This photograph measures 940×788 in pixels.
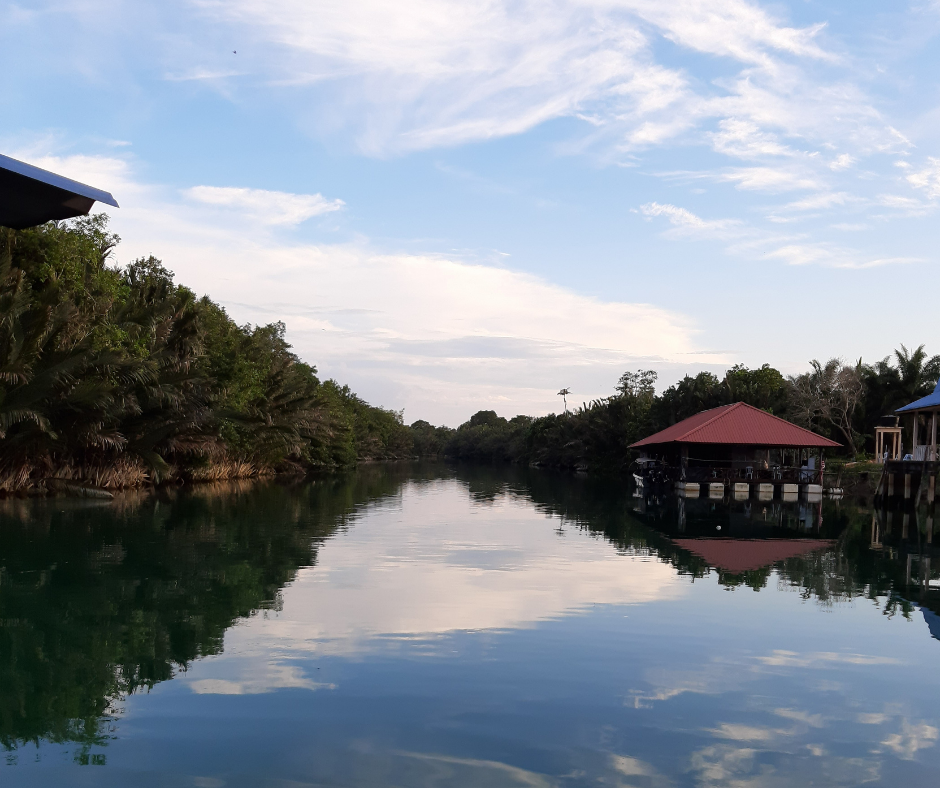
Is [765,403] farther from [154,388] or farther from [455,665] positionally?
[455,665]

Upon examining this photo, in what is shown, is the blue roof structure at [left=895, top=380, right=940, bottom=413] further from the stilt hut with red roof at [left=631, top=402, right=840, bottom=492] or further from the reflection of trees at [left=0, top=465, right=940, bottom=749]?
the stilt hut with red roof at [left=631, top=402, right=840, bottom=492]

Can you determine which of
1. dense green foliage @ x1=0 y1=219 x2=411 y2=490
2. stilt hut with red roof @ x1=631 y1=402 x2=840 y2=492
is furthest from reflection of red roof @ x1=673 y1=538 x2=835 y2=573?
stilt hut with red roof @ x1=631 y1=402 x2=840 y2=492

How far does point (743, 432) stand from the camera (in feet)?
136

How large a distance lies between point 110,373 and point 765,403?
45.0 m

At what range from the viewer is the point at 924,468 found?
32.7 m

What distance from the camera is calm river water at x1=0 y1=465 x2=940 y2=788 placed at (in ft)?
19.6

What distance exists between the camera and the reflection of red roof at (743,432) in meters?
39.9

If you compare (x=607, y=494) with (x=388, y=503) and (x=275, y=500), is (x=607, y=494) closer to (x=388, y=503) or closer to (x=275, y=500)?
(x=388, y=503)

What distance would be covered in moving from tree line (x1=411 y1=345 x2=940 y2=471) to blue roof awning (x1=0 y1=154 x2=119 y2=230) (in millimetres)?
54815

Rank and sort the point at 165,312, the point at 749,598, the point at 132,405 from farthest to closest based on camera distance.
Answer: the point at 165,312 < the point at 132,405 < the point at 749,598

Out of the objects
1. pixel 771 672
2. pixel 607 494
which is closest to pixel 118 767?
pixel 771 672

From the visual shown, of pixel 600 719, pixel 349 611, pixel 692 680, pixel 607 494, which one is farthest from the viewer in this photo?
pixel 607 494

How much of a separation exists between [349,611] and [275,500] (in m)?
20.7

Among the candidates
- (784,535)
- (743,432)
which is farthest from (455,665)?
(743,432)
